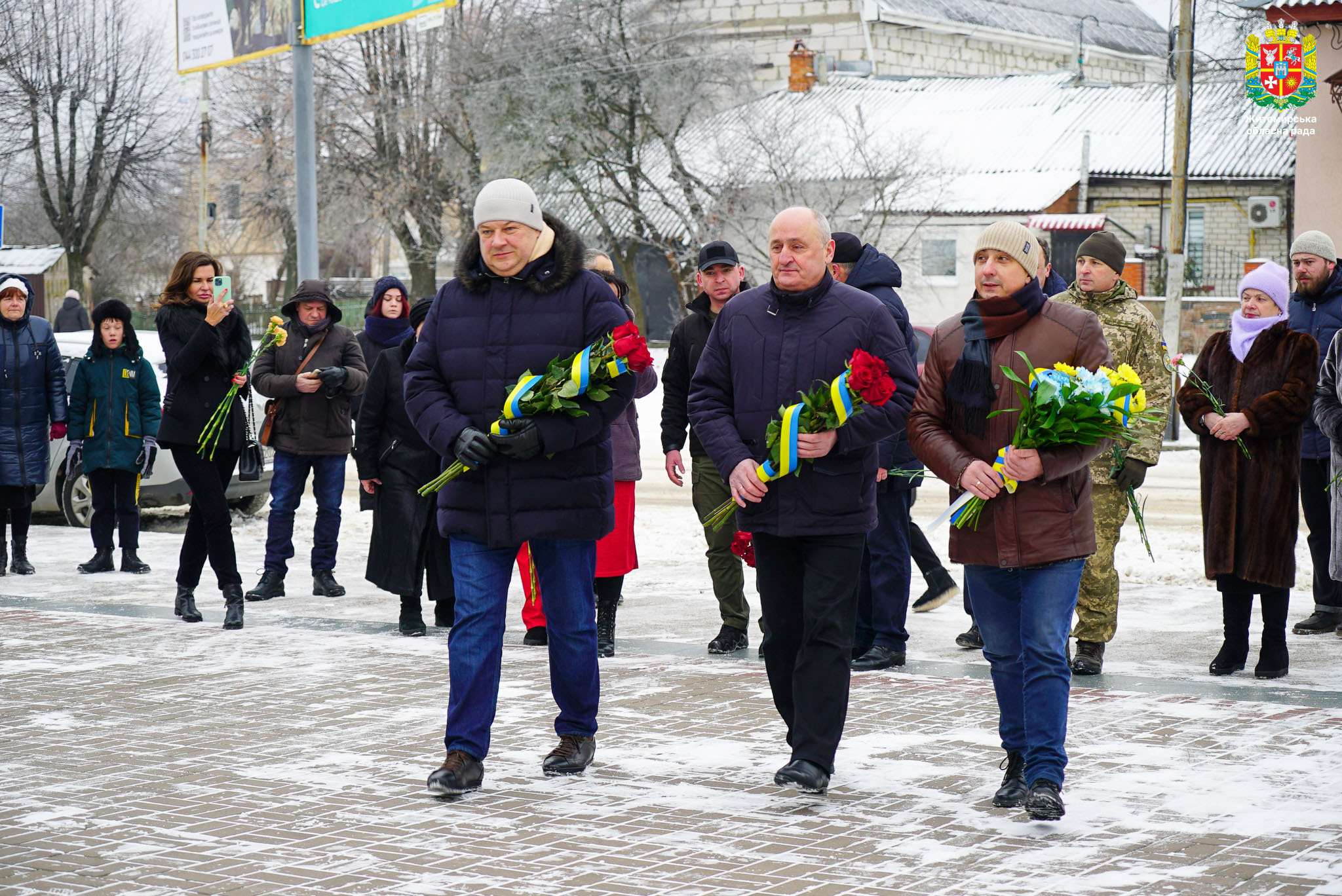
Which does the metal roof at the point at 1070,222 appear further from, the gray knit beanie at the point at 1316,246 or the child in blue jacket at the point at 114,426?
the gray knit beanie at the point at 1316,246

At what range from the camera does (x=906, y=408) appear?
559 cm

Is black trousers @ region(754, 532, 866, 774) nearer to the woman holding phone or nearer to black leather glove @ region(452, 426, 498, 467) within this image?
black leather glove @ region(452, 426, 498, 467)

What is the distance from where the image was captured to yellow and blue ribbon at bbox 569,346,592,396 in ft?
18.5

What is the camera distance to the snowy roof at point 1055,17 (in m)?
55.4

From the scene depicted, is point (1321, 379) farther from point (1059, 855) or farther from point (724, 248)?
point (1059, 855)

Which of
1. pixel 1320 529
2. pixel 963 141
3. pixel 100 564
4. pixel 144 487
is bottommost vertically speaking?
pixel 100 564

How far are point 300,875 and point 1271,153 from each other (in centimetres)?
3969

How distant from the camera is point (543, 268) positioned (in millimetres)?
5875

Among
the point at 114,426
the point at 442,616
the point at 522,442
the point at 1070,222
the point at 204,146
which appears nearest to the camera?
the point at 522,442

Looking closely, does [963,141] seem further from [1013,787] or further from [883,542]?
[1013,787]

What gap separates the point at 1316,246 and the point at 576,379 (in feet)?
14.6

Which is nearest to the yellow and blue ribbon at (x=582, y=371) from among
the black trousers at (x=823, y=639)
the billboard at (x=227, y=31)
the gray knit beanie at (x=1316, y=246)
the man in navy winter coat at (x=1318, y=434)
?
the black trousers at (x=823, y=639)

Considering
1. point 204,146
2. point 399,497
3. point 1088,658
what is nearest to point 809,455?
point 1088,658
